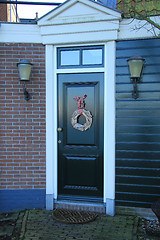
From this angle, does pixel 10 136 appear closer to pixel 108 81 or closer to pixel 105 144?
pixel 105 144

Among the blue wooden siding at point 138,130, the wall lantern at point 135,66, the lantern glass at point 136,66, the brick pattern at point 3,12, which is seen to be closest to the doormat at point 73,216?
the blue wooden siding at point 138,130

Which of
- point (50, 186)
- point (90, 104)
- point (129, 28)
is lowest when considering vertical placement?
point (50, 186)

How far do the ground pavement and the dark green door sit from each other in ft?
1.66

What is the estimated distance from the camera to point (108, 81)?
354 centimetres

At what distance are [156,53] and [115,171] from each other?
6.28ft

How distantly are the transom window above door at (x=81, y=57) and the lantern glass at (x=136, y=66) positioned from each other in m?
0.49

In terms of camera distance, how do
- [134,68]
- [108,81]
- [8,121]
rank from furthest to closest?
[8,121]
[108,81]
[134,68]

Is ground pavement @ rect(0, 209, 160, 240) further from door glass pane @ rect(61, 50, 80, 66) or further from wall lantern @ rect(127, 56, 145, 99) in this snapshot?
door glass pane @ rect(61, 50, 80, 66)

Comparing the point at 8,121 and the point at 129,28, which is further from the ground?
the point at 129,28

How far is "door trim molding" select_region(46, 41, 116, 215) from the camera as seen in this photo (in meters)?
3.54

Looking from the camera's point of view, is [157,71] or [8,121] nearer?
[157,71]

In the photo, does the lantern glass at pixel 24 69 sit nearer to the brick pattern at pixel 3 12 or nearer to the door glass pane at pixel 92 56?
the door glass pane at pixel 92 56

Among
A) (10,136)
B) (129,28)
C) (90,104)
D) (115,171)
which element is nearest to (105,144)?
(115,171)

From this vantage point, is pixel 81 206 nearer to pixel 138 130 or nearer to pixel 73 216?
pixel 73 216
